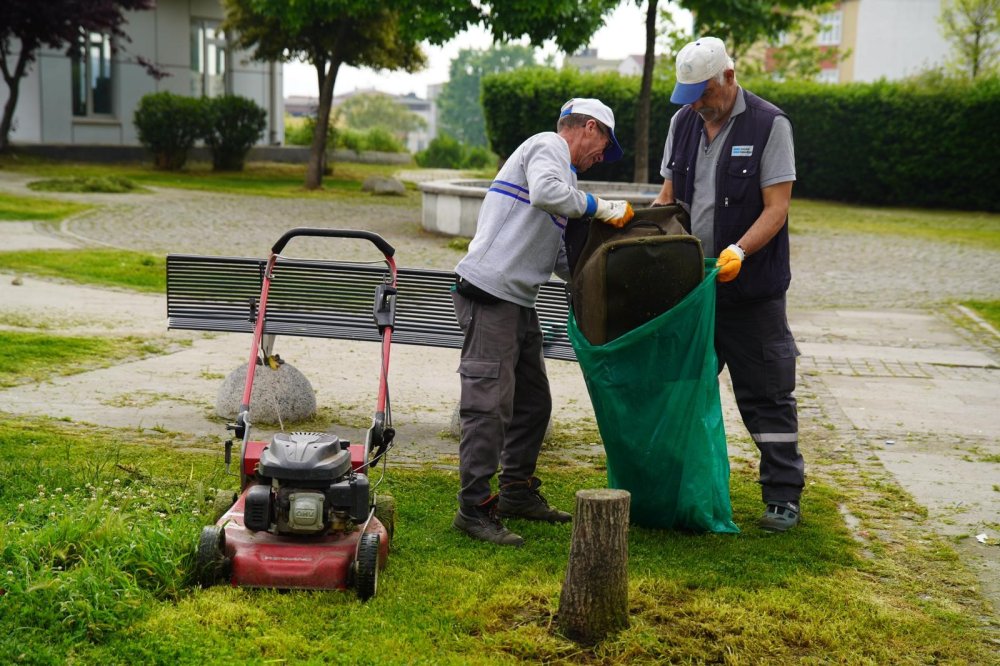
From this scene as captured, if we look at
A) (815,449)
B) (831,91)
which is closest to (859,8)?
(831,91)

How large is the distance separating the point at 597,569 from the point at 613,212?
150cm

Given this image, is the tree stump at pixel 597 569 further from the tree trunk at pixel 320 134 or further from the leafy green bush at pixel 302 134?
the leafy green bush at pixel 302 134

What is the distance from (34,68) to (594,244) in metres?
30.6

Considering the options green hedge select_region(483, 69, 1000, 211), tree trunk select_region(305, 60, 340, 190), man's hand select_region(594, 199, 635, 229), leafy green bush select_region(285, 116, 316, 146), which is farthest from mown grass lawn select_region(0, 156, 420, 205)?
man's hand select_region(594, 199, 635, 229)

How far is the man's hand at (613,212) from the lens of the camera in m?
4.63

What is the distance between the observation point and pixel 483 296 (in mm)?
4730

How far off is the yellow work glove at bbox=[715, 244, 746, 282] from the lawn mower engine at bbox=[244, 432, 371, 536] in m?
1.69

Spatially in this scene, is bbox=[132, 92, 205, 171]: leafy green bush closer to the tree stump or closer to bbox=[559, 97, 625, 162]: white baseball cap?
bbox=[559, 97, 625, 162]: white baseball cap

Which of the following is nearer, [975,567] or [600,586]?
[600,586]

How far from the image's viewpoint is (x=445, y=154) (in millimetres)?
40344

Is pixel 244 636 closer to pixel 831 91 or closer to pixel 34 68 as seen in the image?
pixel 831 91

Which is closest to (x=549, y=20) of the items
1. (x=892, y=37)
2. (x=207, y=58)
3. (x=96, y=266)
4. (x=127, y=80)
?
(x=96, y=266)

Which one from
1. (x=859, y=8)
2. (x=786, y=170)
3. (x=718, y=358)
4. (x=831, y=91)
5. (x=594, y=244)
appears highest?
(x=859, y=8)

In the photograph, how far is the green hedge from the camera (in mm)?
27891
